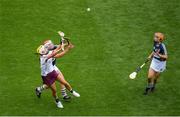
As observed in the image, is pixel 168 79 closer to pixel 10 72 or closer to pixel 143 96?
pixel 143 96

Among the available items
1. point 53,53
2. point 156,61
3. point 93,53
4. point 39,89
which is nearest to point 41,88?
point 39,89

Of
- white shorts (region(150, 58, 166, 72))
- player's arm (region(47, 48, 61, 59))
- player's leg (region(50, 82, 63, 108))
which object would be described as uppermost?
player's arm (region(47, 48, 61, 59))

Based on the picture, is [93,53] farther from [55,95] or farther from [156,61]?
[55,95]

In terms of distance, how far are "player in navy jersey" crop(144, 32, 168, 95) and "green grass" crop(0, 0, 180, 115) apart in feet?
1.67

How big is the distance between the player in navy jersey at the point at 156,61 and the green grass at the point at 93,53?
51 centimetres

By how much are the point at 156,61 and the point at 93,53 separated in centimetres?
379

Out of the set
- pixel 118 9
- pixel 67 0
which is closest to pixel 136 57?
pixel 118 9

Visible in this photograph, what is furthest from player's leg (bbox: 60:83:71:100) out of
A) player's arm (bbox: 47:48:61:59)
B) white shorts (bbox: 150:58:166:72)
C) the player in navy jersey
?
white shorts (bbox: 150:58:166:72)

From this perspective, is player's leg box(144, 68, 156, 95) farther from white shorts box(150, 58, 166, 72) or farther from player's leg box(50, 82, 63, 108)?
player's leg box(50, 82, 63, 108)

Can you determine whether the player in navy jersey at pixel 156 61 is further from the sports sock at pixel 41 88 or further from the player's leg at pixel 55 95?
the sports sock at pixel 41 88

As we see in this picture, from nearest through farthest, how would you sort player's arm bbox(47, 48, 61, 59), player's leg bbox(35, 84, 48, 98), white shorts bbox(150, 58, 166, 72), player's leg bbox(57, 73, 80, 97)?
player's arm bbox(47, 48, 61, 59) → player's leg bbox(57, 73, 80, 97) → player's leg bbox(35, 84, 48, 98) → white shorts bbox(150, 58, 166, 72)

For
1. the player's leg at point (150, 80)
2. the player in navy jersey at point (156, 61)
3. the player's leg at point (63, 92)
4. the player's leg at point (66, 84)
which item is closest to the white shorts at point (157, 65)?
the player in navy jersey at point (156, 61)

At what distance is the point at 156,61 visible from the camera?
63.3ft

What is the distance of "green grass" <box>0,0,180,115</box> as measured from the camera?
19.2 m
